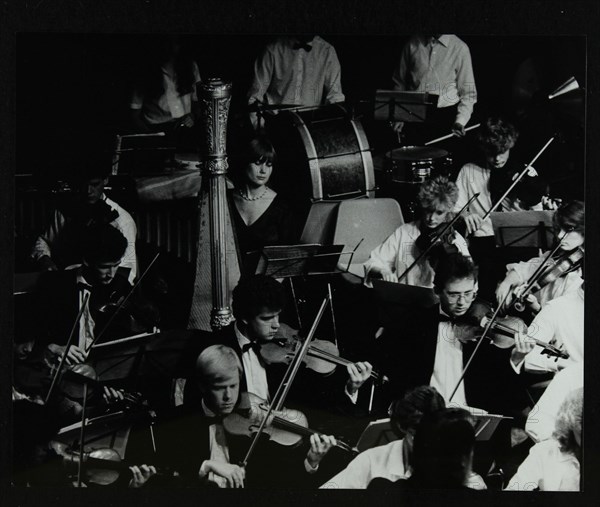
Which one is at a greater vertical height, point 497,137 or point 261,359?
point 497,137

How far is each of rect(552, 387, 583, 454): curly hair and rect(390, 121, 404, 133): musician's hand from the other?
3.30ft

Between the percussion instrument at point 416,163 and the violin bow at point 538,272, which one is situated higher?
the percussion instrument at point 416,163

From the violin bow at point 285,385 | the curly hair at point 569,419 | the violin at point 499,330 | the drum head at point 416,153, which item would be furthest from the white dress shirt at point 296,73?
the curly hair at point 569,419

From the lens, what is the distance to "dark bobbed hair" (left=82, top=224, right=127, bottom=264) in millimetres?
→ 2682

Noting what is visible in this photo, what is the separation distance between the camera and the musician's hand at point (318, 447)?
2648mm

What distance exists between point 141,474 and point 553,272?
4.81 feet

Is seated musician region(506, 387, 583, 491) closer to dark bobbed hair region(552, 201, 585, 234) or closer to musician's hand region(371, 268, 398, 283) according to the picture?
dark bobbed hair region(552, 201, 585, 234)

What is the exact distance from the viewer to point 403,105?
2689mm

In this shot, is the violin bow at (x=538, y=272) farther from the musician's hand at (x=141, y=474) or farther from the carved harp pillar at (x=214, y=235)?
the musician's hand at (x=141, y=474)

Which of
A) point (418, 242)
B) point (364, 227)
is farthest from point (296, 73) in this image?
point (418, 242)

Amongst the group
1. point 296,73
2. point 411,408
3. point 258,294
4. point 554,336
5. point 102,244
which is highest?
point 296,73

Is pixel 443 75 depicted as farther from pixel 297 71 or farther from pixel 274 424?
pixel 274 424

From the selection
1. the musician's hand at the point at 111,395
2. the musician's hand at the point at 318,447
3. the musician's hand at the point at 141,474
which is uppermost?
the musician's hand at the point at 111,395

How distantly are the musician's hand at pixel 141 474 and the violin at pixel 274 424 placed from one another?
0.28 m
